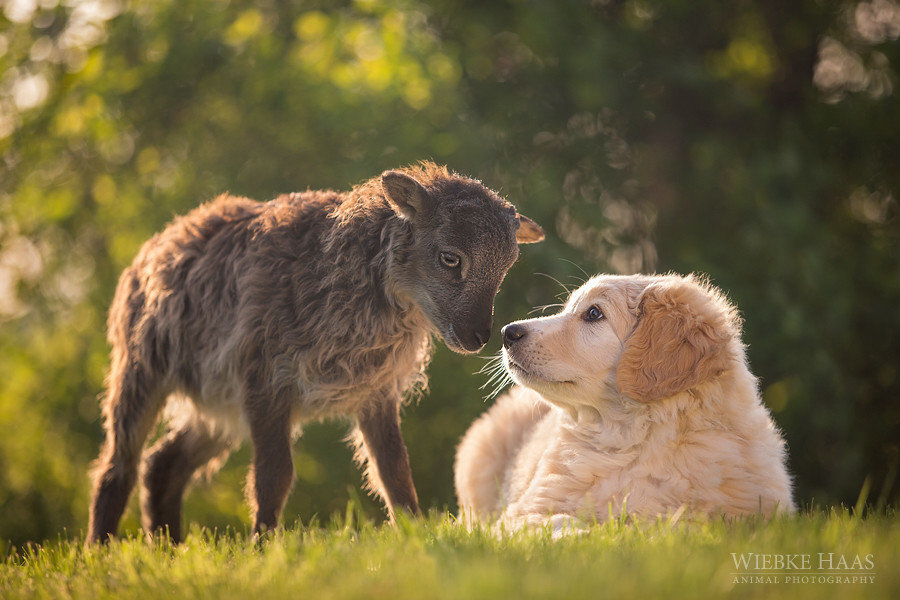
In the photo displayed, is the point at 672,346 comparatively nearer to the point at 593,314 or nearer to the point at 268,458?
the point at 593,314

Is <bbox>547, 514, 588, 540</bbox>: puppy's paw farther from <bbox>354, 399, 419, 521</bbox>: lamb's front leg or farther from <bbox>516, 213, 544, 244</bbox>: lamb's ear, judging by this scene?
<bbox>516, 213, 544, 244</bbox>: lamb's ear

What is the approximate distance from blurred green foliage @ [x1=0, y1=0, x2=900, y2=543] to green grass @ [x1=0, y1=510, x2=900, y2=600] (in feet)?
19.3

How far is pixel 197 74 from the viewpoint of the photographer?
34.8 ft

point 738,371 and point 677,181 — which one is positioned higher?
point 677,181

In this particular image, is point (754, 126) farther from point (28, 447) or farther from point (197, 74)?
point (28, 447)

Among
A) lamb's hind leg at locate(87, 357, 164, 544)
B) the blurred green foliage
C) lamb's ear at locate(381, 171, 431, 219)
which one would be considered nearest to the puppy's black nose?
lamb's ear at locate(381, 171, 431, 219)

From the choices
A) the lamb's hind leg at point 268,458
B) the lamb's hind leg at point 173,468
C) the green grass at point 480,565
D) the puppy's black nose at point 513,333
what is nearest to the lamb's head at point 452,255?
the puppy's black nose at point 513,333

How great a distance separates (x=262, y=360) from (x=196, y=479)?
186 centimetres

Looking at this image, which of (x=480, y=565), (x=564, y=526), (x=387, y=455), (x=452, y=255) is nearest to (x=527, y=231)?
(x=452, y=255)

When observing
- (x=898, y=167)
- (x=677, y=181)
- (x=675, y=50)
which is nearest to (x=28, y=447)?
(x=677, y=181)

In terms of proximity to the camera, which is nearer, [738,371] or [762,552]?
[762,552]

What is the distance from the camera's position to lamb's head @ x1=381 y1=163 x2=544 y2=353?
16.3ft

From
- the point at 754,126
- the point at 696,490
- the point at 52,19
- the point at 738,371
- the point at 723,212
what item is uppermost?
the point at 52,19

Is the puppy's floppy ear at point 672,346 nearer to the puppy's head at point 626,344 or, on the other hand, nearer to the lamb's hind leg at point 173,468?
the puppy's head at point 626,344
